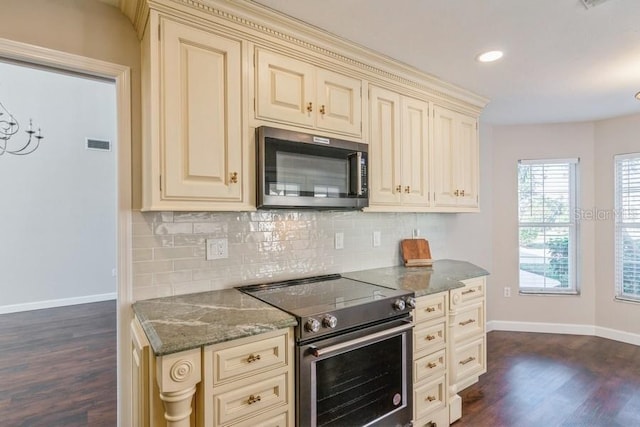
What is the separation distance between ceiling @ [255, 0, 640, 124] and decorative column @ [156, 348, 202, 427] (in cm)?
170

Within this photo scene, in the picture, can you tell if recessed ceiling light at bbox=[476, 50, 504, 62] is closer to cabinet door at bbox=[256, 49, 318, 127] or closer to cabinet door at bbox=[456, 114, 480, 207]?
cabinet door at bbox=[456, 114, 480, 207]

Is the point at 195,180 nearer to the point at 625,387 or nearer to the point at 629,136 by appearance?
the point at 625,387

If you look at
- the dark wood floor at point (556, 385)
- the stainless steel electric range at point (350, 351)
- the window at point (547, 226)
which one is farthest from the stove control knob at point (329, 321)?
the window at point (547, 226)

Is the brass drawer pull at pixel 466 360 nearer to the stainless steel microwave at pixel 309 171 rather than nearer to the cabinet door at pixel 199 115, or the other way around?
the stainless steel microwave at pixel 309 171

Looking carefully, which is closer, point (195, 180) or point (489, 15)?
point (195, 180)

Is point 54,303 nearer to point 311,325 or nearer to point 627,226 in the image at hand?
point 311,325

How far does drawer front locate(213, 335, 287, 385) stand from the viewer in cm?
131

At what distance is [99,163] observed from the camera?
538 centimetres

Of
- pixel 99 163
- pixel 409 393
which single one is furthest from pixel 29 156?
pixel 409 393

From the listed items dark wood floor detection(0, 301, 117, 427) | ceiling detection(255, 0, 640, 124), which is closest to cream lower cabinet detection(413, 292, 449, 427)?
ceiling detection(255, 0, 640, 124)

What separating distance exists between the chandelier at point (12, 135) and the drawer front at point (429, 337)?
5754mm

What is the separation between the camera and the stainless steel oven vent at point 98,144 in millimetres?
5289

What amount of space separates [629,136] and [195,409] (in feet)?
15.9

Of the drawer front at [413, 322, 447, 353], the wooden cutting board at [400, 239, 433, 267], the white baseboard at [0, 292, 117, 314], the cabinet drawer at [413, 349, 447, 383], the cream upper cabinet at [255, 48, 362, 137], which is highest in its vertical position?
the cream upper cabinet at [255, 48, 362, 137]
